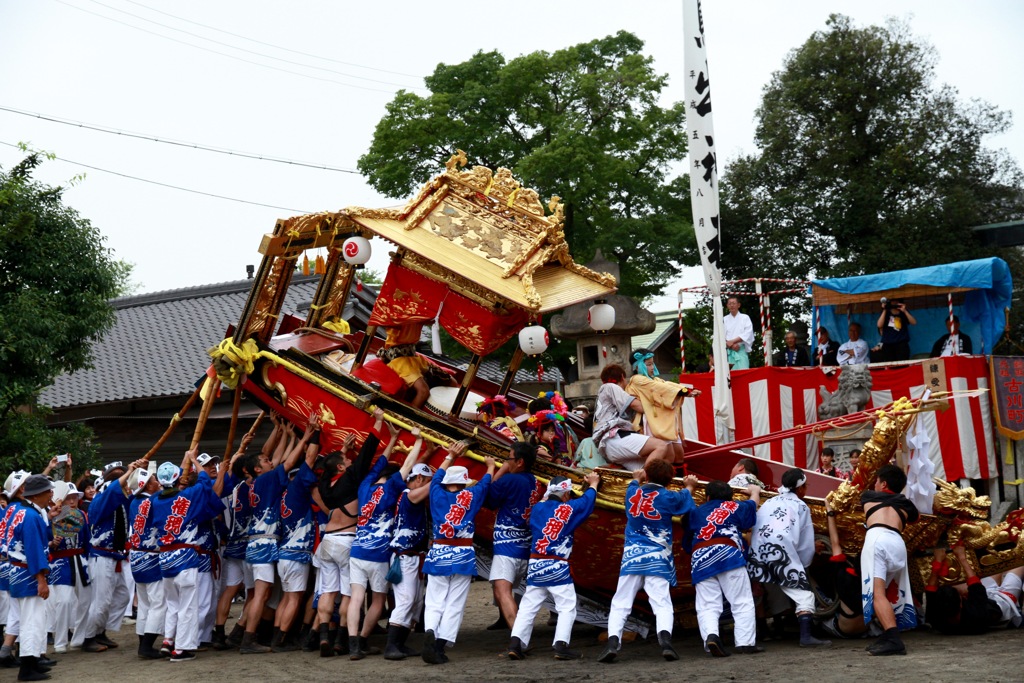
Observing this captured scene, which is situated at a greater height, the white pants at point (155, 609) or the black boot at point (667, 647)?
the white pants at point (155, 609)

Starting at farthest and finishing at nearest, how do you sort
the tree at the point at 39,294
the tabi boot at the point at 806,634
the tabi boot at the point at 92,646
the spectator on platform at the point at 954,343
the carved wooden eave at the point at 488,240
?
the spectator on platform at the point at 954,343
the tree at the point at 39,294
the tabi boot at the point at 92,646
the carved wooden eave at the point at 488,240
the tabi boot at the point at 806,634

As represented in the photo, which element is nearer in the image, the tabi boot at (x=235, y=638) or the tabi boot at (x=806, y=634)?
the tabi boot at (x=806, y=634)

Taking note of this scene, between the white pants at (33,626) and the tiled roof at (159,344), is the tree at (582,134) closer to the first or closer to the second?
the tiled roof at (159,344)

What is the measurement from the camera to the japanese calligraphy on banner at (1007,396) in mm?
12734

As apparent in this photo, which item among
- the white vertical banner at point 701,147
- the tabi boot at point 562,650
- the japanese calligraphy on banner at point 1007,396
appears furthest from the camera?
the japanese calligraphy on banner at point 1007,396

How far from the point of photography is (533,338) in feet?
29.6

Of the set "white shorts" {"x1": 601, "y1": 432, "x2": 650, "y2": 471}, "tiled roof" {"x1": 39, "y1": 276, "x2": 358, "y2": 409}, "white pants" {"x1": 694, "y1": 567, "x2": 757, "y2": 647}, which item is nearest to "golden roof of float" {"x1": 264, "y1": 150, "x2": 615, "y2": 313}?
"white shorts" {"x1": 601, "y1": 432, "x2": 650, "y2": 471}

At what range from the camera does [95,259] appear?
13.4 metres

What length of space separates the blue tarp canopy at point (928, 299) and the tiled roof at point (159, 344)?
10.3 m

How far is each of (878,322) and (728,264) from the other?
5.23 meters

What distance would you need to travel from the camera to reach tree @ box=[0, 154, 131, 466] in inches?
479

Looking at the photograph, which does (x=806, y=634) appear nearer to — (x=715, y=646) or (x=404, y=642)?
(x=715, y=646)

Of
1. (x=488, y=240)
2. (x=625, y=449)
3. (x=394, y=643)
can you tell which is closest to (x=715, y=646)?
(x=625, y=449)

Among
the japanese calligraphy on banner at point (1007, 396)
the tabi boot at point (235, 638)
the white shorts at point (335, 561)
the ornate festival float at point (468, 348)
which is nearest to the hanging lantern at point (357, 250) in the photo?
the ornate festival float at point (468, 348)
